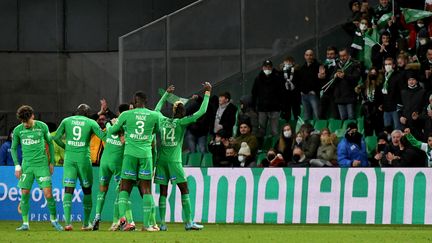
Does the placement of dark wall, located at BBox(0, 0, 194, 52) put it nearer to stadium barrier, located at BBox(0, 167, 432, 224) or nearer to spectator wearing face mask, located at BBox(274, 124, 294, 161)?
spectator wearing face mask, located at BBox(274, 124, 294, 161)

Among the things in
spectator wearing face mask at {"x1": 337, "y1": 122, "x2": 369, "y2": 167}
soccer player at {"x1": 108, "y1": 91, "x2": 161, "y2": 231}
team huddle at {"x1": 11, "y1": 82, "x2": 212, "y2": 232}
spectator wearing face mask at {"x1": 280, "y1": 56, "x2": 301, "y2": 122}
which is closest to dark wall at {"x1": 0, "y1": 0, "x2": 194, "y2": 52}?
spectator wearing face mask at {"x1": 280, "y1": 56, "x2": 301, "y2": 122}

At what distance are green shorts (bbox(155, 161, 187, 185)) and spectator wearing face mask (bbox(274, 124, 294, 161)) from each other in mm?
5899

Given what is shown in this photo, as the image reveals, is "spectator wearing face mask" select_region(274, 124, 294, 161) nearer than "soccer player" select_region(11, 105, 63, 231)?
No

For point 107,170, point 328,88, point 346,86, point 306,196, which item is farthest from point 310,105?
point 107,170

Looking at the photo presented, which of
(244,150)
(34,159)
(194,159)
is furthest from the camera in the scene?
(194,159)

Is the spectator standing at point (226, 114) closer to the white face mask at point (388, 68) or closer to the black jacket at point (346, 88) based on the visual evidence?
the black jacket at point (346, 88)

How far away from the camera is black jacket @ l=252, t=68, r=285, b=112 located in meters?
29.4

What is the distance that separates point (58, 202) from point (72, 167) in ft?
18.0

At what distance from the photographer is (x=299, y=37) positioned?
3016 cm

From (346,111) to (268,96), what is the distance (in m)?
1.79

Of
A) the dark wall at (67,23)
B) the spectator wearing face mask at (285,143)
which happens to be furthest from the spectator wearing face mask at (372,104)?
the dark wall at (67,23)

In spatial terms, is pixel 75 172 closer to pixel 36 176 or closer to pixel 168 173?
pixel 36 176

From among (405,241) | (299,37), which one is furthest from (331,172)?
(405,241)

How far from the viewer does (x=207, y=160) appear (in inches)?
1168
